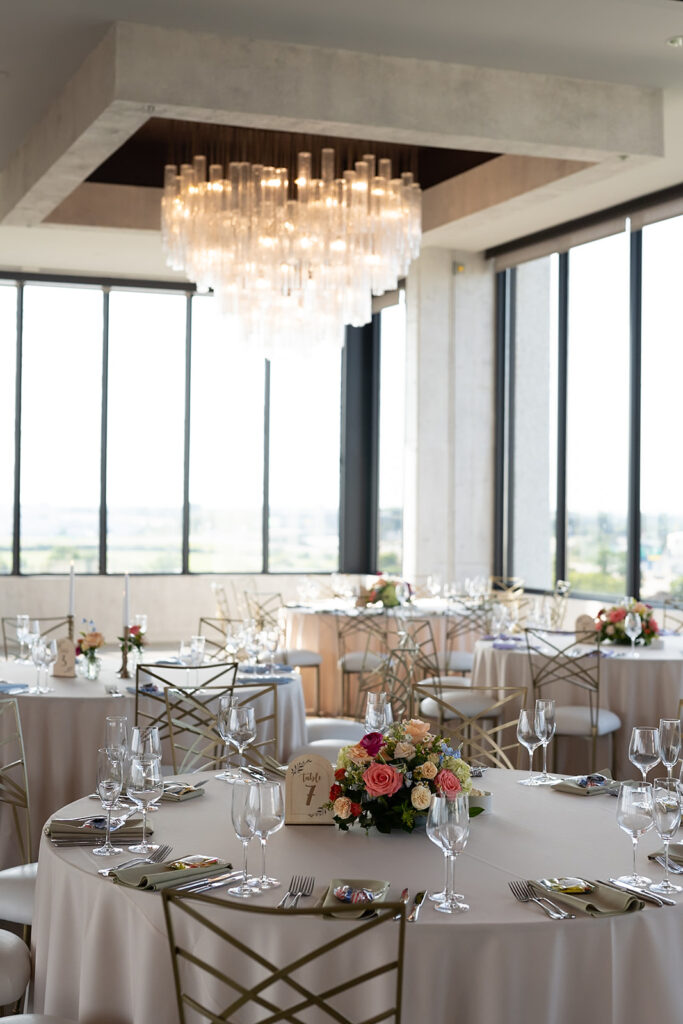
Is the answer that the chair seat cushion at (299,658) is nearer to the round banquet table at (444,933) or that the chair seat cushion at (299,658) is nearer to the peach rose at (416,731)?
the round banquet table at (444,933)

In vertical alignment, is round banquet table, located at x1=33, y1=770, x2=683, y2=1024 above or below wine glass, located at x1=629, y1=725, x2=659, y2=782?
below

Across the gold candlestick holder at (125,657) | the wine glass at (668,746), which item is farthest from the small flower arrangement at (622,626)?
the wine glass at (668,746)

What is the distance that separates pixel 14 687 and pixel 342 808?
3078 millimetres

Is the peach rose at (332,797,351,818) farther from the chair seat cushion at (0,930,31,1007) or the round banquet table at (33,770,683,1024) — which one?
the chair seat cushion at (0,930,31,1007)

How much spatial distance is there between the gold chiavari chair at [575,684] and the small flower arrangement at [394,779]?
11.0 feet

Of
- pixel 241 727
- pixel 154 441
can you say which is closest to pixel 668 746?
pixel 241 727

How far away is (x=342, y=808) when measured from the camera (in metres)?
3.03

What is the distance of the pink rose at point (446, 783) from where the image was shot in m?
3.02

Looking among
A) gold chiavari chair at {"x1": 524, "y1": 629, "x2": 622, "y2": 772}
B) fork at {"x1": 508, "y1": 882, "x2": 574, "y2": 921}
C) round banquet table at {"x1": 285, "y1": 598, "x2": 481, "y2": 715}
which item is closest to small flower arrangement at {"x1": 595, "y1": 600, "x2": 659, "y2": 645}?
gold chiavari chair at {"x1": 524, "y1": 629, "x2": 622, "y2": 772}

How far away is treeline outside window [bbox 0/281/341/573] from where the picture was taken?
42.8 feet

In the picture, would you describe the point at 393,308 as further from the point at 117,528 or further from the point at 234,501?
the point at 117,528

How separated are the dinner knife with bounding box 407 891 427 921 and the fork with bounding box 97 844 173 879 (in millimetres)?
696

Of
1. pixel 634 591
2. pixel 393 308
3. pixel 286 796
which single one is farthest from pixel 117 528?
pixel 286 796

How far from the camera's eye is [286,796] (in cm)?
316
